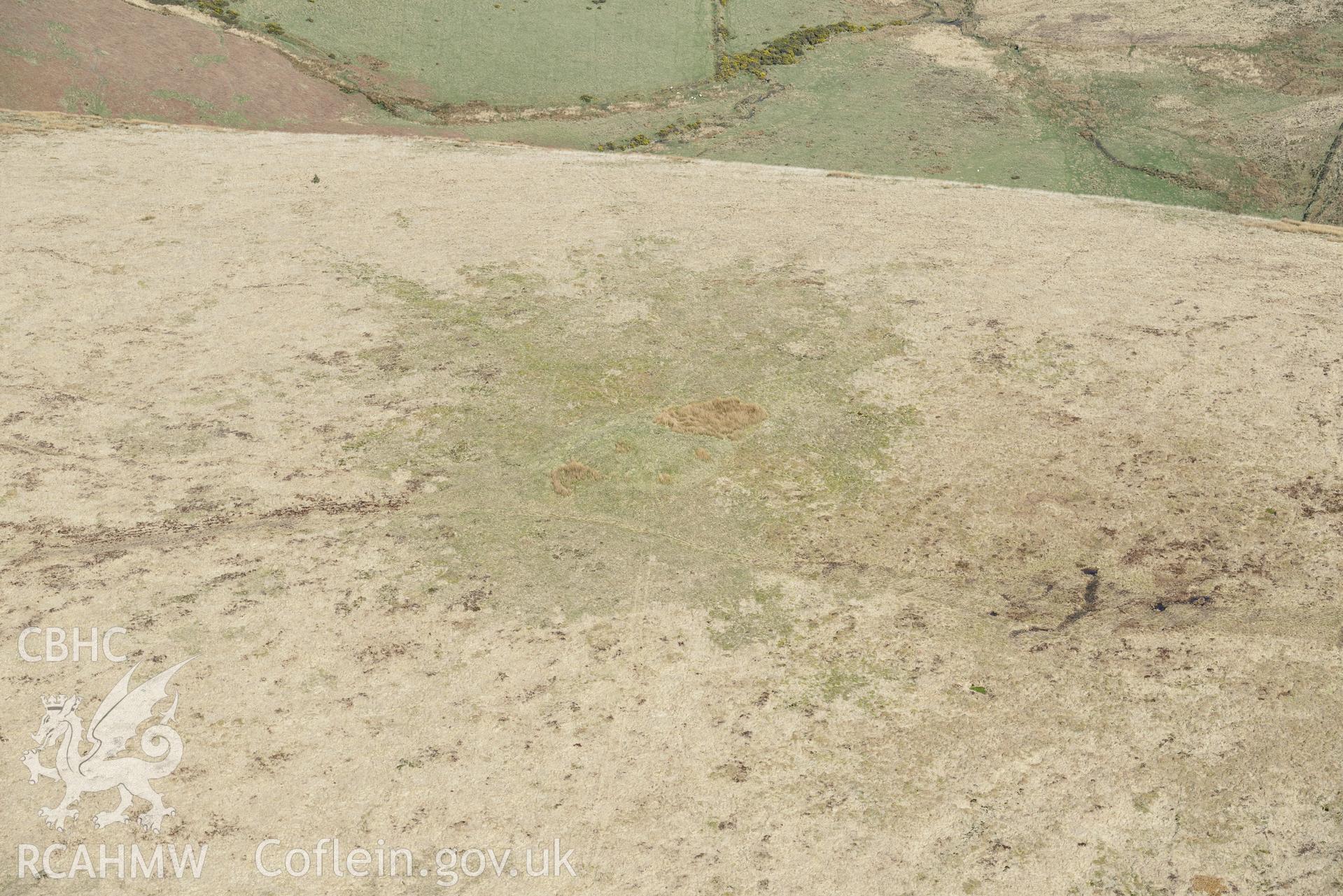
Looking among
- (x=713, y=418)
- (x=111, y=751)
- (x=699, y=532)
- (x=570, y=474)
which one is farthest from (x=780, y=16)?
(x=111, y=751)

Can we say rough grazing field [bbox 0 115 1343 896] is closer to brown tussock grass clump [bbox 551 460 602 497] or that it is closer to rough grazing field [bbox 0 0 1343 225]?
brown tussock grass clump [bbox 551 460 602 497]

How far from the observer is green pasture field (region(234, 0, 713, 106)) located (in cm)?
2900

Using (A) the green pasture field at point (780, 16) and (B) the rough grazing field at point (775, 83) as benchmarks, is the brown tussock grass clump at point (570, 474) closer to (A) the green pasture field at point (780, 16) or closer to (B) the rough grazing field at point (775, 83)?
(B) the rough grazing field at point (775, 83)

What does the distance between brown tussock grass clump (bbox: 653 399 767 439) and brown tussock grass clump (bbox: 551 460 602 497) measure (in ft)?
3.96

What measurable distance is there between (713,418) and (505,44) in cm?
2233

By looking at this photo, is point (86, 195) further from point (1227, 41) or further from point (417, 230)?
point (1227, 41)

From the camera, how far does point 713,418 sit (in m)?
12.2

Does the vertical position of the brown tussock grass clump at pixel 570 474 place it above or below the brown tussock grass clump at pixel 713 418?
below

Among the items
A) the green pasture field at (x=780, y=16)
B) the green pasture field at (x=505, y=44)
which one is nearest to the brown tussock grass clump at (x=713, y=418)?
the green pasture field at (x=505, y=44)

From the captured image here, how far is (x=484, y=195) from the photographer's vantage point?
59.8 feet

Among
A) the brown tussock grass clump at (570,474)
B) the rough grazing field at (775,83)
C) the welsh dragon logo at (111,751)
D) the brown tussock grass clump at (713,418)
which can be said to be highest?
the rough grazing field at (775,83)

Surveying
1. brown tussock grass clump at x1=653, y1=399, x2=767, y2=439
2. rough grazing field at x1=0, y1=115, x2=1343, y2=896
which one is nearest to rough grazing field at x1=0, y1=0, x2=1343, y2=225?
rough grazing field at x1=0, y1=115, x2=1343, y2=896

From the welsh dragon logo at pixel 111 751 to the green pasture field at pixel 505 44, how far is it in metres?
23.4

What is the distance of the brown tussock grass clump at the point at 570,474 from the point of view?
11.2 metres
